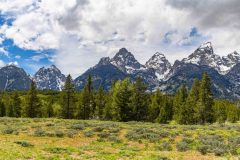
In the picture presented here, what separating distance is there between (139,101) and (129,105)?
858 centimetres

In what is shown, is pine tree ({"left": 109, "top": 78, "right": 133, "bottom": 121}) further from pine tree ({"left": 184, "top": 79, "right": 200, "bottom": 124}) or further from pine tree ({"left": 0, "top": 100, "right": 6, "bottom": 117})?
pine tree ({"left": 0, "top": 100, "right": 6, "bottom": 117})

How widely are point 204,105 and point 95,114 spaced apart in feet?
159

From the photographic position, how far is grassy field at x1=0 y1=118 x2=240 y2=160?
30125mm

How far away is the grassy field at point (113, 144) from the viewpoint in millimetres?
30125

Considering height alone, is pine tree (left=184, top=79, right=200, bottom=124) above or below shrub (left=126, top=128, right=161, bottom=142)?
above

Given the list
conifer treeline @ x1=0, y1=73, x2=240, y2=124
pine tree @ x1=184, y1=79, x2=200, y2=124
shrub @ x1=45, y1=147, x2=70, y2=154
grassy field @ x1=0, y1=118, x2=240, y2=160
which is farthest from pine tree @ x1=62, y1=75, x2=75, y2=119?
shrub @ x1=45, y1=147, x2=70, y2=154

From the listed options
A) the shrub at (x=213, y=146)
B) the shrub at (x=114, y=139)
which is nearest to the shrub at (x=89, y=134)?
the shrub at (x=114, y=139)

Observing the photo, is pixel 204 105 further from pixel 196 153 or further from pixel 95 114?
pixel 196 153

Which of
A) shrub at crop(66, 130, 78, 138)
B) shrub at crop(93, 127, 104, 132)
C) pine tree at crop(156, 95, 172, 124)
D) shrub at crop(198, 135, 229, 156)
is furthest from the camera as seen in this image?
pine tree at crop(156, 95, 172, 124)

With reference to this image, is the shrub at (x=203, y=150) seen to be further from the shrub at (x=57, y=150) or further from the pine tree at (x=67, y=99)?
the pine tree at (x=67, y=99)

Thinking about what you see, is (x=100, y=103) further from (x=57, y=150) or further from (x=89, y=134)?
(x=57, y=150)

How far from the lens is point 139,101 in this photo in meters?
101

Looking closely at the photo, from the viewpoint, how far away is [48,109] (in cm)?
Result: 15250

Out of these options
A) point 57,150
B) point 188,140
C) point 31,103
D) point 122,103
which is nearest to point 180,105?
point 122,103
